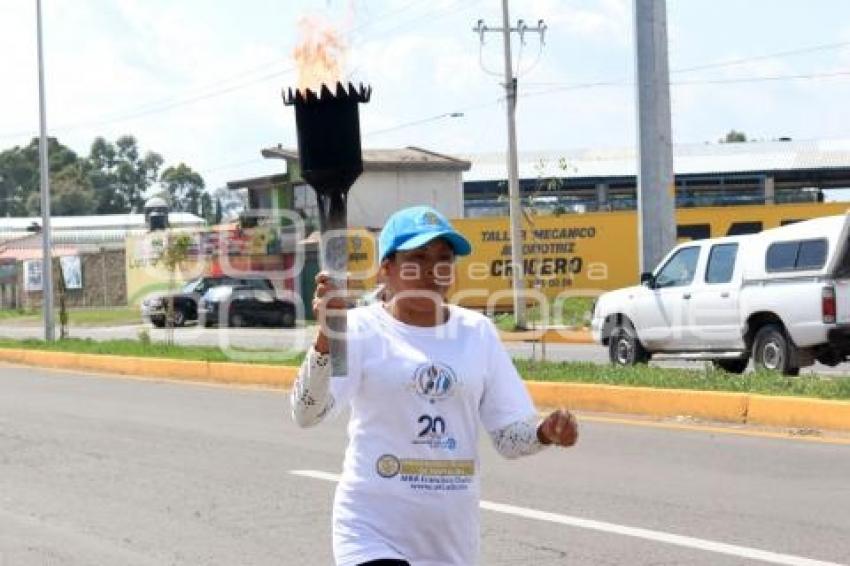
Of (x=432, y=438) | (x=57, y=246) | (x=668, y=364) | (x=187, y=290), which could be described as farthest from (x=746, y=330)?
(x=57, y=246)

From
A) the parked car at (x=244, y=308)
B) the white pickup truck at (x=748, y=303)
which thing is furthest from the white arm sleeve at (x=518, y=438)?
the parked car at (x=244, y=308)

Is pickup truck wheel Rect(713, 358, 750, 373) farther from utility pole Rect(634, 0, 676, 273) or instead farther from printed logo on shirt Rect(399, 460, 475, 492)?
printed logo on shirt Rect(399, 460, 475, 492)

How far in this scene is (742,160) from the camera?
194 ft

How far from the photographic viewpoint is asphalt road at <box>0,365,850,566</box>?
7145 mm

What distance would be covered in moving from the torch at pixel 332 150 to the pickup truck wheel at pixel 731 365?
44.6 ft

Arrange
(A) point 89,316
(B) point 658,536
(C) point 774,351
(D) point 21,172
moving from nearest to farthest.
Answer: (B) point 658,536
(C) point 774,351
(A) point 89,316
(D) point 21,172

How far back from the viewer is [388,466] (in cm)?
364

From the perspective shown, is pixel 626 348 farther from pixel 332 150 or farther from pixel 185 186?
pixel 185 186

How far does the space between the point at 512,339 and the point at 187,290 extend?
16688mm

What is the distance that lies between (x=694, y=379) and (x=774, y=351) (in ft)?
6.94

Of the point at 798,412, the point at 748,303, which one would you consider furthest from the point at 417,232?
the point at 748,303

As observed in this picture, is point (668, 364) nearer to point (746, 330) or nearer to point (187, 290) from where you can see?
point (746, 330)

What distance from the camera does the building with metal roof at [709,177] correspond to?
56.8 m

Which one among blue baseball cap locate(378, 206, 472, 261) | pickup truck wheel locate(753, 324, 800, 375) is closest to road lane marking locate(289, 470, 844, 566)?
blue baseball cap locate(378, 206, 472, 261)
